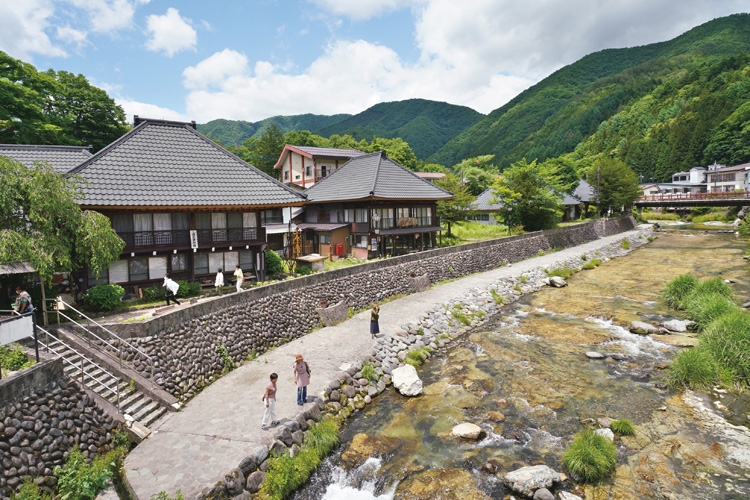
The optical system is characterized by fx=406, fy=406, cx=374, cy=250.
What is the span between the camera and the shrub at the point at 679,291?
23300mm

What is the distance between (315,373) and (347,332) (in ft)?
14.5

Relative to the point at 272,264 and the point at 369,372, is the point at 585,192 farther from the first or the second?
the point at 369,372

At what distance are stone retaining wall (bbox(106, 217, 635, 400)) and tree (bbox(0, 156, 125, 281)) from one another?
3279 millimetres

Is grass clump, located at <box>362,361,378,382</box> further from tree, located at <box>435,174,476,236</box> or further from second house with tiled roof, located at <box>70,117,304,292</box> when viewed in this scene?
tree, located at <box>435,174,476,236</box>

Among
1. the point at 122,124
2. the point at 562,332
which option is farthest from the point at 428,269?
the point at 122,124

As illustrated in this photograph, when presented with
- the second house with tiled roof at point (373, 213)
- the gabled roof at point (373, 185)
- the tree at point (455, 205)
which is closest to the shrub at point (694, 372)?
the second house with tiled roof at point (373, 213)

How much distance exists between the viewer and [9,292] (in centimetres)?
1485

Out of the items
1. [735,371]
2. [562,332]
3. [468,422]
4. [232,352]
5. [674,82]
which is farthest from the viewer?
[674,82]

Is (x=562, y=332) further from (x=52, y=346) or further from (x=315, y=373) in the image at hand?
(x=52, y=346)

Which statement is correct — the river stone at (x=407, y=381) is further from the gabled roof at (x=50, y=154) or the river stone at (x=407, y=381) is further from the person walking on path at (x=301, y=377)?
the gabled roof at (x=50, y=154)

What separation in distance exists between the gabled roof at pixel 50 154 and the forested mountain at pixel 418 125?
130848 mm

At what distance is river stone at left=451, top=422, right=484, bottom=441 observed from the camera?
11695mm

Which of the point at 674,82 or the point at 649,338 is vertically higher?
the point at 674,82

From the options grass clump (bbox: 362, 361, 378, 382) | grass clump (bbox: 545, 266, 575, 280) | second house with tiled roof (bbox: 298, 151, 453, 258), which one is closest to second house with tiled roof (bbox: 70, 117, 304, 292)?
second house with tiled roof (bbox: 298, 151, 453, 258)
